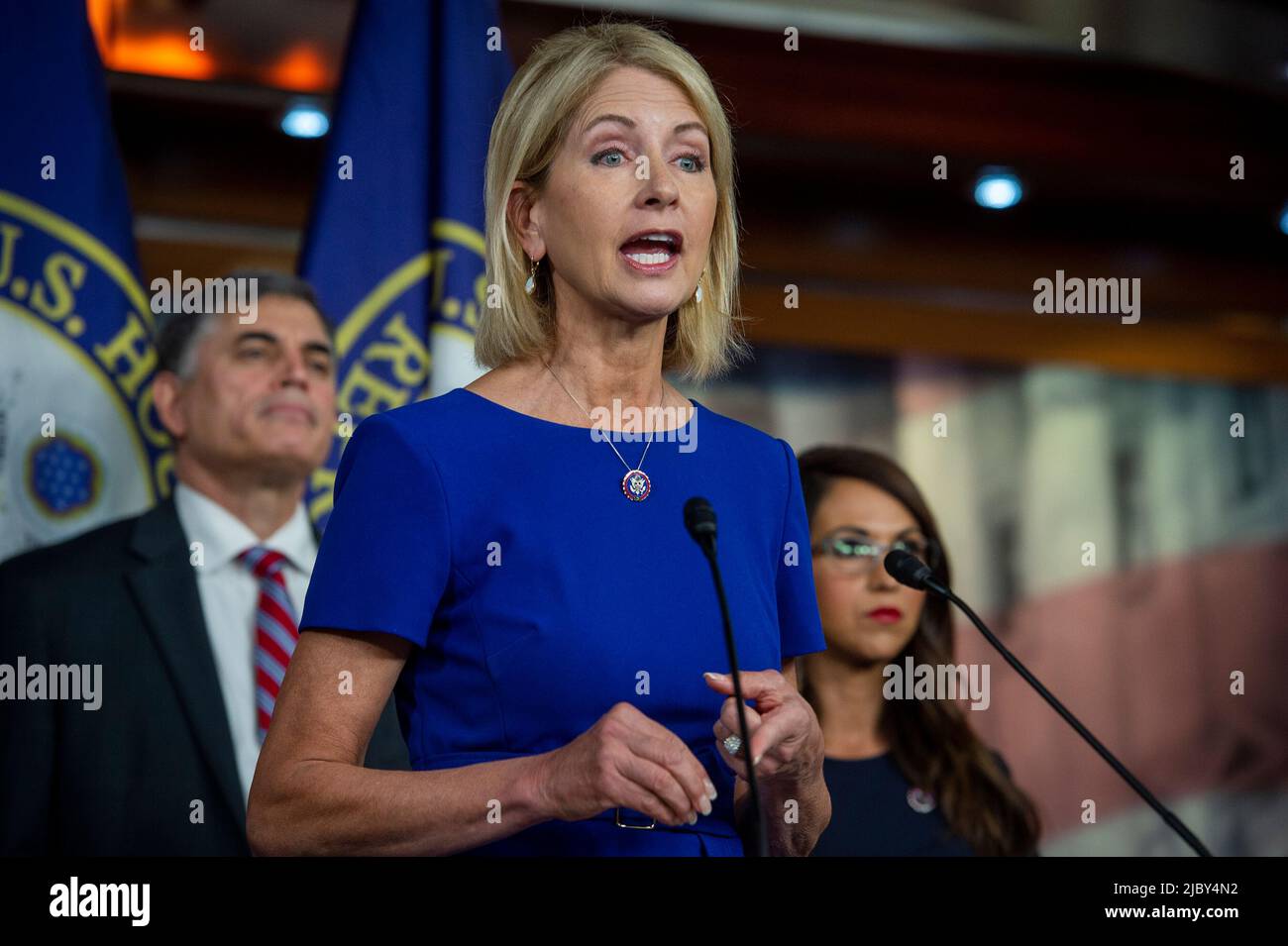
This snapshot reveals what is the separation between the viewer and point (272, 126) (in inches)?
161

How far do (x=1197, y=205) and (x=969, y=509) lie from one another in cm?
125

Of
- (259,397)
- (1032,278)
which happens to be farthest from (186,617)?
(1032,278)

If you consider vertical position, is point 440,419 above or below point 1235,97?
below

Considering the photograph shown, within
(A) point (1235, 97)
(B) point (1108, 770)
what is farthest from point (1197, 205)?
(B) point (1108, 770)

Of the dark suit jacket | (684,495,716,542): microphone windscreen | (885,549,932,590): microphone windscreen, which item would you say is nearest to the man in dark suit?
the dark suit jacket

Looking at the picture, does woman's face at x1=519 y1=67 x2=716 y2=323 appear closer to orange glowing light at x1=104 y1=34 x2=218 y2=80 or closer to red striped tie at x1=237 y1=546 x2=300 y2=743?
red striped tie at x1=237 y1=546 x2=300 y2=743

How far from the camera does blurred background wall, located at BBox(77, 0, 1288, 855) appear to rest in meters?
4.25

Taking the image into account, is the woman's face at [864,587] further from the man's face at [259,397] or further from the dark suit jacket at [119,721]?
the man's face at [259,397]

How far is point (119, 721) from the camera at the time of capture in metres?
2.89

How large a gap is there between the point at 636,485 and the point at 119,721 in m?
1.75

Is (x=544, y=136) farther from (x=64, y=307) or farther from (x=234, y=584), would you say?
(x=64, y=307)
